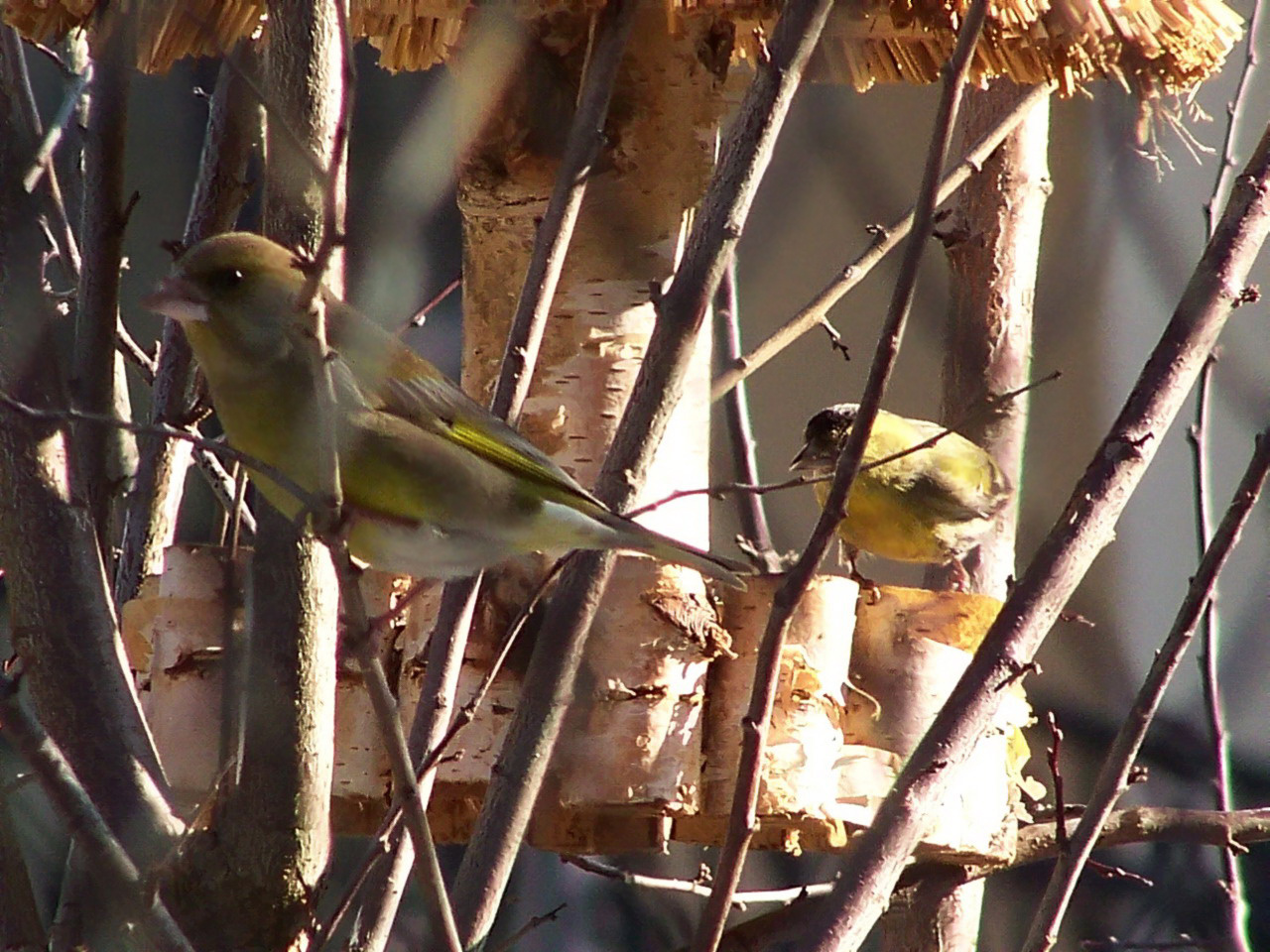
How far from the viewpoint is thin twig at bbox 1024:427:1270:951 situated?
5.72 ft

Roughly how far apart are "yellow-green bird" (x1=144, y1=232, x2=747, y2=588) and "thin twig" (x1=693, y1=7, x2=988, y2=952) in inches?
11.4

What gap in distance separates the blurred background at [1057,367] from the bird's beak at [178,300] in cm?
311

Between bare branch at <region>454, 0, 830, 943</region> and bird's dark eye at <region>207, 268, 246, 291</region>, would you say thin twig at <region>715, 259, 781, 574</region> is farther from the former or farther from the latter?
bird's dark eye at <region>207, 268, 246, 291</region>

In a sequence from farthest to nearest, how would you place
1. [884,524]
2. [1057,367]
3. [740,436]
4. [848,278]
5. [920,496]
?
[1057,367] < [884,524] < [920,496] < [740,436] < [848,278]

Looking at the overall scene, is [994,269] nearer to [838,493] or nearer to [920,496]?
[920,496]

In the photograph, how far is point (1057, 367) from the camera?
554 centimetres

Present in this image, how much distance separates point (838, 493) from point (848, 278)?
1093 mm

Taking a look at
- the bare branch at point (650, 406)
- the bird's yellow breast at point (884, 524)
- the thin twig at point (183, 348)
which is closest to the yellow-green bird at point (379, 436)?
the bare branch at point (650, 406)

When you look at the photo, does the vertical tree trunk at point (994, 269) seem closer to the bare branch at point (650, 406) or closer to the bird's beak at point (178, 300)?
the bare branch at point (650, 406)

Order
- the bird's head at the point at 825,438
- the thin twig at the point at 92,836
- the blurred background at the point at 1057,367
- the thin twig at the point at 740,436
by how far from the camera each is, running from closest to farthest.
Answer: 1. the thin twig at the point at 92,836
2. the thin twig at the point at 740,436
3. the bird's head at the point at 825,438
4. the blurred background at the point at 1057,367

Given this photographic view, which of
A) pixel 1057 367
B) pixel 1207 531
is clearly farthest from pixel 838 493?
pixel 1057 367

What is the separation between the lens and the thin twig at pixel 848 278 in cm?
257

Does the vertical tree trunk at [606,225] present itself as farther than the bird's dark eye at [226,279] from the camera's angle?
Yes

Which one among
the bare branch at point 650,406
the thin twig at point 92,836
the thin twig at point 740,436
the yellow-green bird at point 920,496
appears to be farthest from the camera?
the yellow-green bird at point 920,496
